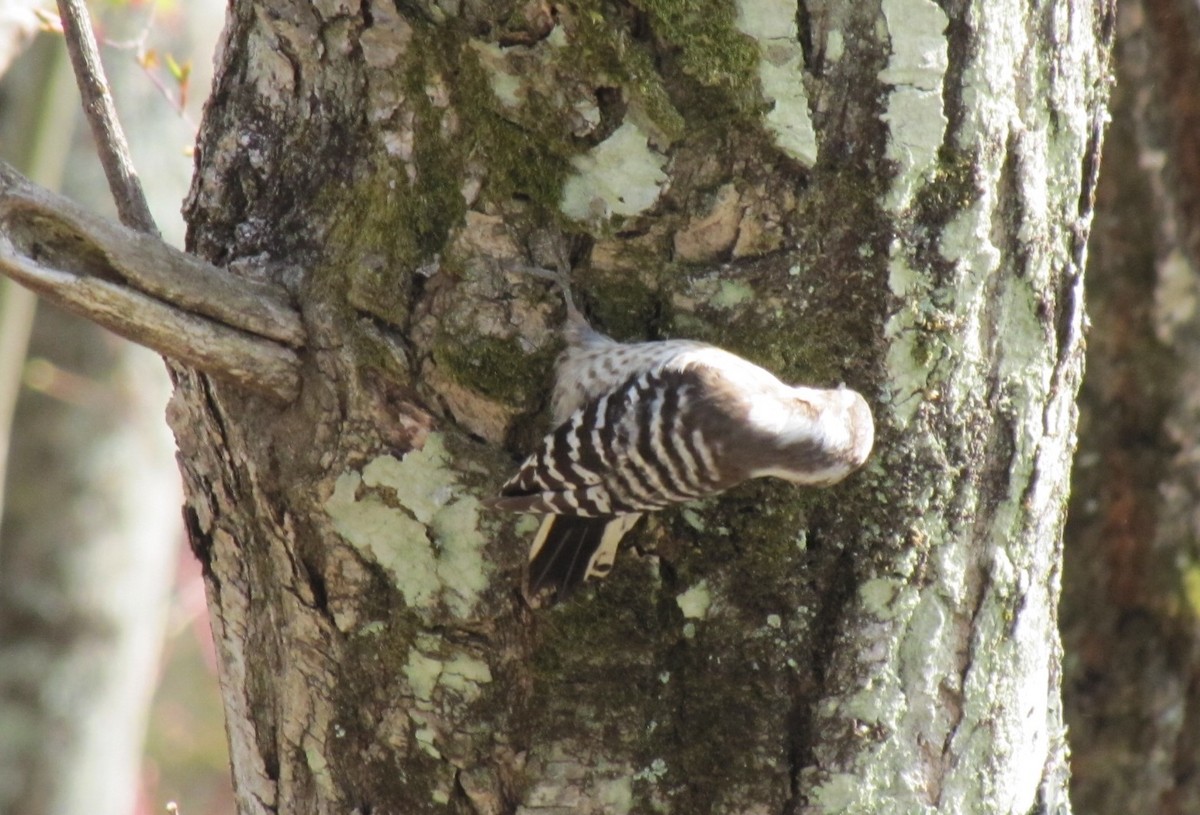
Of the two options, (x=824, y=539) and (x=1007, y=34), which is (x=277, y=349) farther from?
(x=1007, y=34)

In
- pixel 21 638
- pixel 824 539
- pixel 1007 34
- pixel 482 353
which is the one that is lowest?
pixel 21 638

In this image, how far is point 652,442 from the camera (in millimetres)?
2715

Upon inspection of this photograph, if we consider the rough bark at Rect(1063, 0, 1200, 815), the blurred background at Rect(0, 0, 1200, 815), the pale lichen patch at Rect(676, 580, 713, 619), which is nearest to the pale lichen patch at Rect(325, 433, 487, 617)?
the pale lichen patch at Rect(676, 580, 713, 619)

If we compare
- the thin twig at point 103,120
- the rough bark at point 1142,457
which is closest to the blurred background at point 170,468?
the rough bark at point 1142,457

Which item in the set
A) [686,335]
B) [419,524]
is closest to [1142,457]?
[686,335]

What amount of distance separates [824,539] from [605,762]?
0.61 meters

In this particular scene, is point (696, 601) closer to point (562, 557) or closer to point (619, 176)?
point (562, 557)

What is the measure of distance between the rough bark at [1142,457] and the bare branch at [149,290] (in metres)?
2.87

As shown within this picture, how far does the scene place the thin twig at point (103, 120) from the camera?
253cm

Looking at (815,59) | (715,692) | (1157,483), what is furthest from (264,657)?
(1157,483)

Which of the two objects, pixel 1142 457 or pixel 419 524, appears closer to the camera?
pixel 419 524

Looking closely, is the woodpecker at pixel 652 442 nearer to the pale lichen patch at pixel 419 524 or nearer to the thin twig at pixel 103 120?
the pale lichen patch at pixel 419 524

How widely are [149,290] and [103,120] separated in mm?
474

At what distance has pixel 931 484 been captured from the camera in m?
2.45
